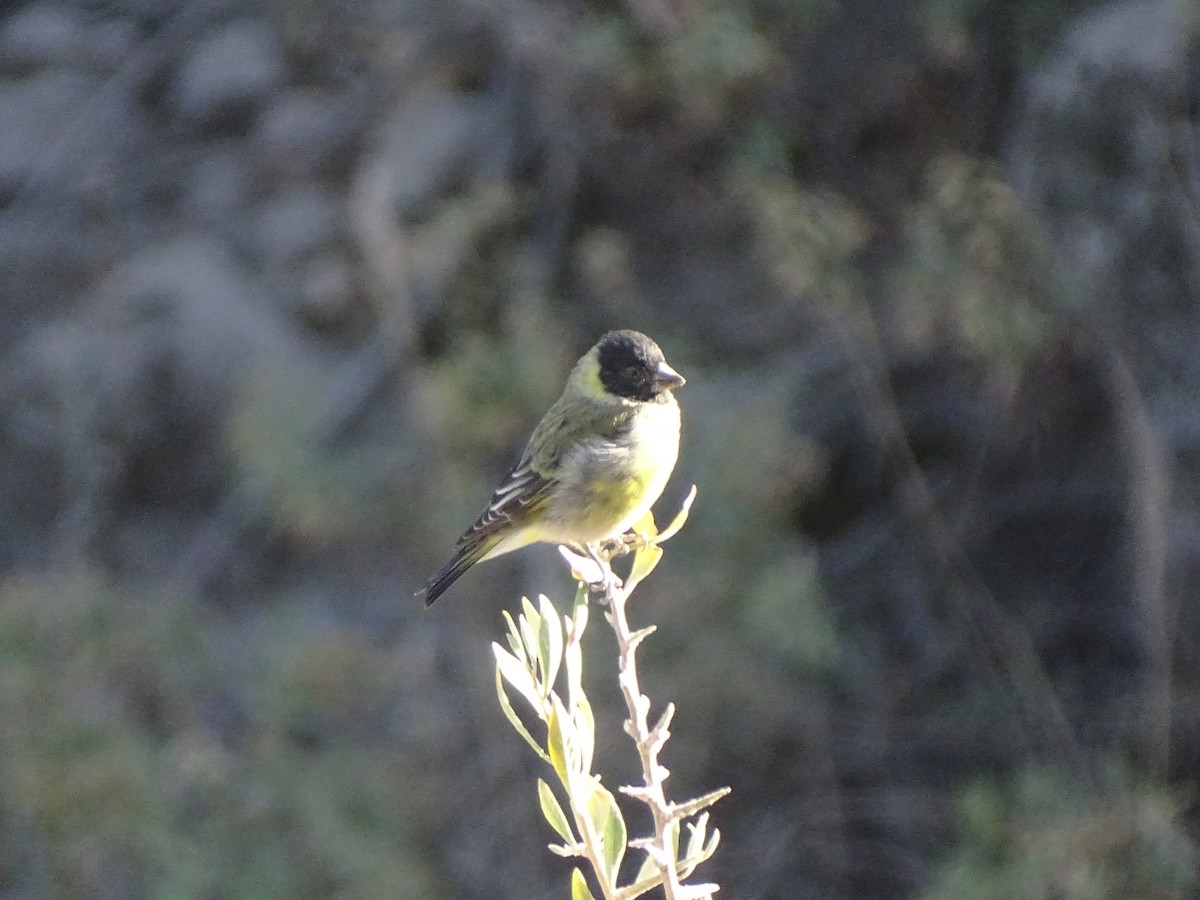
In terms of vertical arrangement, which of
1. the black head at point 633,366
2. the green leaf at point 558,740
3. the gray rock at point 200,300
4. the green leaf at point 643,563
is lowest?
the green leaf at point 558,740

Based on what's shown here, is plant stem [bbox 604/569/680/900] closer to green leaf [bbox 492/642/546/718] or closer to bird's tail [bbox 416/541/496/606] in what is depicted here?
green leaf [bbox 492/642/546/718]

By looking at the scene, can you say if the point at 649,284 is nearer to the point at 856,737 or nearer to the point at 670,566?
the point at 670,566

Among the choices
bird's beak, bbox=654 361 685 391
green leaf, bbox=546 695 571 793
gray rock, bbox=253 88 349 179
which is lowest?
green leaf, bbox=546 695 571 793

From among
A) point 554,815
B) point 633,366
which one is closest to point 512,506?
point 633,366

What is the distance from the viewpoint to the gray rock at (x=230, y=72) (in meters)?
5.57

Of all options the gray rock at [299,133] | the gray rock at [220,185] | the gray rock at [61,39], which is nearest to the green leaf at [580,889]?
the gray rock at [299,133]

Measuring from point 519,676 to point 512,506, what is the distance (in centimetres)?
166

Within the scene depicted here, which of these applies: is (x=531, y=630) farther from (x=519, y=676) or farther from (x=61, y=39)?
(x=61, y=39)

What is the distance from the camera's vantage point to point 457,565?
3082 millimetres

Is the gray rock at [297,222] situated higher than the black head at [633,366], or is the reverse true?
the gray rock at [297,222]

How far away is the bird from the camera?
9.77 ft

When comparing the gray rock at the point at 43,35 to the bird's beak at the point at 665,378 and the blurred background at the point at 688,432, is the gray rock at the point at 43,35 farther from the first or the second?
the bird's beak at the point at 665,378

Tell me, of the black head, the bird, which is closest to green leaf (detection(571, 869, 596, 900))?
the bird

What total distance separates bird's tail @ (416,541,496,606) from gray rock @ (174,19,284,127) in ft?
9.56
